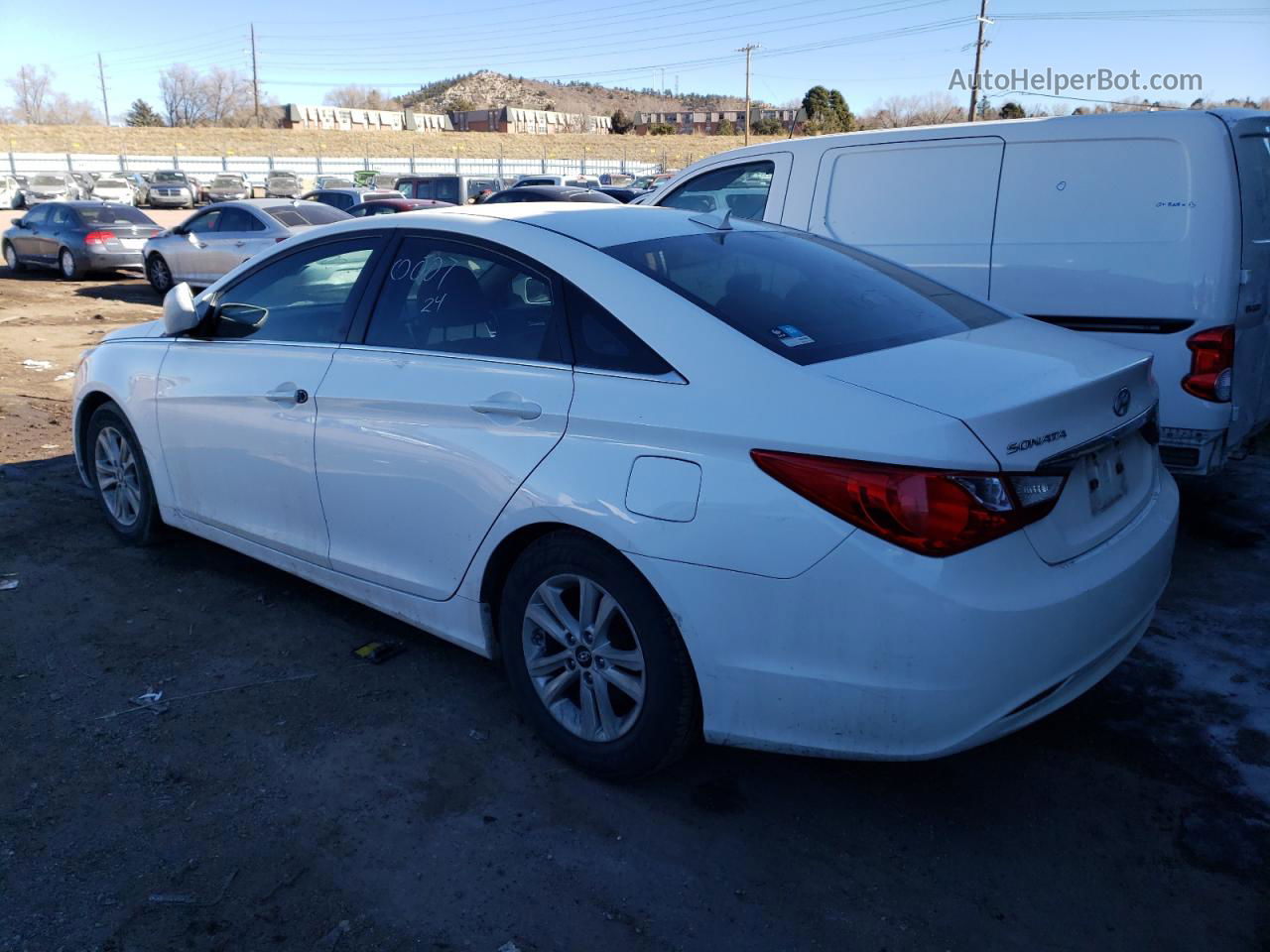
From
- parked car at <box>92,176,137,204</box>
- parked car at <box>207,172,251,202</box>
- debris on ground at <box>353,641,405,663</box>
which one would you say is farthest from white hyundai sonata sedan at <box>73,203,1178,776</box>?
parked car at <box>207,172,251,202</box>

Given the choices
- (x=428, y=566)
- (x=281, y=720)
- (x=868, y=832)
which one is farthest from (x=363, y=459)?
(x=868, y=832)

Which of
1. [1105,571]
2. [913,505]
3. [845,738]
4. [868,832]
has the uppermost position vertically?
[913,505]

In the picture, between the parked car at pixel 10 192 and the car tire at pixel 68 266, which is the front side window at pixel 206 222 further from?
the parked car at pixel 10 192

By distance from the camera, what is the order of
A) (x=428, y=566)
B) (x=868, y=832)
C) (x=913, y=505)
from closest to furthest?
1. (x=913, y=505)
2. (x=868, y=832)
3. (x=428, y=566)

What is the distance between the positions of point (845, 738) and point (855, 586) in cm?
43

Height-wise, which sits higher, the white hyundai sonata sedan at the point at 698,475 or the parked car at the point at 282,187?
the parked car at the point at 282,187

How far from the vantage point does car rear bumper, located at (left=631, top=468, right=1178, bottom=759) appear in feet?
8.07

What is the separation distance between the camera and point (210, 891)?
268 centimetres

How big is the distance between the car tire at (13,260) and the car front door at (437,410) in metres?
19.2

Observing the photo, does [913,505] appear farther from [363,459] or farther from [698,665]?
[363,459]

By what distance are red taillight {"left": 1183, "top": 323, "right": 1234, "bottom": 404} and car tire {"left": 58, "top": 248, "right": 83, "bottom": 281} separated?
18126mm

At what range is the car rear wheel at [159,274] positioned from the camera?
16047 millimetres

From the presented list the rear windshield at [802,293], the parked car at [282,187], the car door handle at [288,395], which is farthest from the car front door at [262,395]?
the parked car at [282,187]

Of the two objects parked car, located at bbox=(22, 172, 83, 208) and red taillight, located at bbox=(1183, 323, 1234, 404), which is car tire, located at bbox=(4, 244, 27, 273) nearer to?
red taillight, located at bbox=(1183, 323, 1234, 404)
